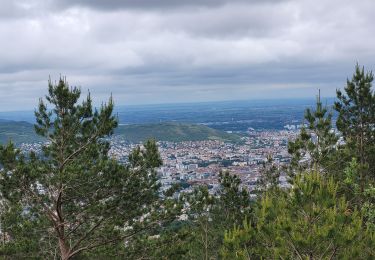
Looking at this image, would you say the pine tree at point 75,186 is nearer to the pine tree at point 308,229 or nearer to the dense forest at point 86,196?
the dense forest at point 86,196

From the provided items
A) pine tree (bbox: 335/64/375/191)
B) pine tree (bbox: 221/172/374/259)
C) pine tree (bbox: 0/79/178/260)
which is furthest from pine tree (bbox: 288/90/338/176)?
pine tree (bbox: 221/172/374/259)

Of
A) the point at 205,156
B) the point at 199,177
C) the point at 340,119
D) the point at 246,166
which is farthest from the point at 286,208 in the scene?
the point at 205,156

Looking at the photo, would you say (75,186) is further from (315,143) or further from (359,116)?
(359,116)

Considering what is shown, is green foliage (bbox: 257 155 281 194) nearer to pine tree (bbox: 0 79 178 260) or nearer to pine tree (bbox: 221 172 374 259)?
pine tree (bbox: 0 79 178 260)

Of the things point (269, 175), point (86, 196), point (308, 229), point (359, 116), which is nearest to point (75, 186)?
point (86, 196)

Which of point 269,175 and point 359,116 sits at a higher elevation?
point 359,116

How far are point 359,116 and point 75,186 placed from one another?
56.4 feet

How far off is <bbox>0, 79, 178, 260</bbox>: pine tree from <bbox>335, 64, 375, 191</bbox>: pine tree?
1279 centimetres

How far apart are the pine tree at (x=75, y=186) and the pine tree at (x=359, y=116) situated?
12.8 m

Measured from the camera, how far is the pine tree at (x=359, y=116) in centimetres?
2279

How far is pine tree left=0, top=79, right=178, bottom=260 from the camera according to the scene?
15.4 meters

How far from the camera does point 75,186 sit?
1552 cm

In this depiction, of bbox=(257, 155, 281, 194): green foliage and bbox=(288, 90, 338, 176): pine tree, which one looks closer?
bbox=(288, 90, 338, 176): pine tree

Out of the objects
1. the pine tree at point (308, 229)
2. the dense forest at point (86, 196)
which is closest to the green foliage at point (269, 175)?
the dense forest at point (86, 196)
